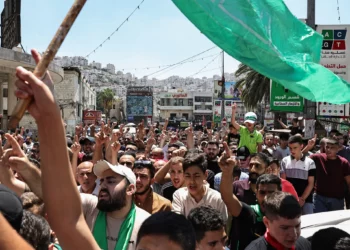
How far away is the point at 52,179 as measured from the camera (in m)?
1.59

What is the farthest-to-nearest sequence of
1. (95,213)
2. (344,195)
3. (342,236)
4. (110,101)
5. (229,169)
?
(110,101) → (344,195) → (229,169) → (95,213) → (342,236)

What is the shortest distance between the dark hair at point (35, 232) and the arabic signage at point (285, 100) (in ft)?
40.4

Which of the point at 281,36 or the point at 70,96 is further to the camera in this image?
the point at 70,96

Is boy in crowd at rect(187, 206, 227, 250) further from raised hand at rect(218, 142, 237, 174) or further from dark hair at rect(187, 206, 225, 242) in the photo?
raised hand at rect(218, 142, 237, 174)

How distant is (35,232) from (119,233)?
893 millimetres

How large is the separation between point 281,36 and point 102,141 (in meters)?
2.55

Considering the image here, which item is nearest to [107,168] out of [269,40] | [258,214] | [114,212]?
[114,212]

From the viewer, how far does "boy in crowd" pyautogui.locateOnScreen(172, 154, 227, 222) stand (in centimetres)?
397

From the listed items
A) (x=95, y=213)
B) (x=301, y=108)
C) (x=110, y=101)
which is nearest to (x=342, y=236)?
(x=95, y=213)

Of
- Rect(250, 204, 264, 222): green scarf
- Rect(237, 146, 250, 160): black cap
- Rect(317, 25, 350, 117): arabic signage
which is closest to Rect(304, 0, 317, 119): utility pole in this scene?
Rect(237, 146, 250, 160): black cap

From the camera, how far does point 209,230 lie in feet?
9.71

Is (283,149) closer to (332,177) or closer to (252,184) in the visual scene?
(332,177)

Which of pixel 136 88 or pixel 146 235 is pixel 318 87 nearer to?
pixel 146 235

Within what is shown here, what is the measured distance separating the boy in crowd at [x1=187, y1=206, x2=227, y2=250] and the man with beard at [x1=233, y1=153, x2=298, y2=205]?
1827 millimetres
